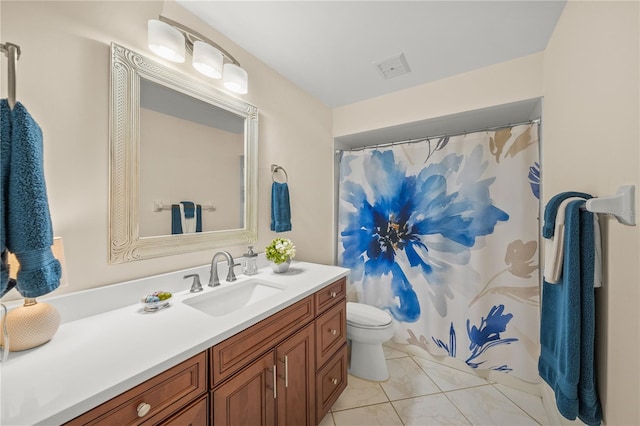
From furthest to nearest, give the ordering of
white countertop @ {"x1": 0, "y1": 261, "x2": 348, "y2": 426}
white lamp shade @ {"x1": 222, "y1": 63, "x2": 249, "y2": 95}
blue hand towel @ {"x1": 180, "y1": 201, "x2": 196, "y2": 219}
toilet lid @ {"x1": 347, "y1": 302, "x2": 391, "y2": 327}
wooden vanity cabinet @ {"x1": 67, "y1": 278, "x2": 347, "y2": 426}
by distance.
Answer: toilet lid @ {"x1": 347, "y1": 302, "x2": 391, "y2": 327}, white lamp shade @ {"x1": 222, "y1": 63, "x2": 249, "y2": 95}, blue hand towel @ {"x1": 180, "y1": 201, "x2": 196, "y2": 219}, wooden vanity cabinet @ {"x1": 67, "y1": 278, "x2": 347, "y2": 426}, white countertop @ {"x1": 0, "y1": 261, "x2": 348, "y2": 426}

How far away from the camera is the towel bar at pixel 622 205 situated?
0.69m

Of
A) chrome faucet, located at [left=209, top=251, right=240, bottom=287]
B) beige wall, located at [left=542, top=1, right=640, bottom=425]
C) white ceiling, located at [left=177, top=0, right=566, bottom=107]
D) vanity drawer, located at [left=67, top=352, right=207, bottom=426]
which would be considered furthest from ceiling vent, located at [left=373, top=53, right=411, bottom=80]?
vanity drawer, located at [left=67, top=352, right=207, bottom=426]

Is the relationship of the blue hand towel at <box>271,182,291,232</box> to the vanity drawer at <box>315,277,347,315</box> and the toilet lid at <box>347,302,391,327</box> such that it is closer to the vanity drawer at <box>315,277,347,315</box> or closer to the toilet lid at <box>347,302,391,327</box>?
the vanity drawer at <box>315,277,347,315</box>

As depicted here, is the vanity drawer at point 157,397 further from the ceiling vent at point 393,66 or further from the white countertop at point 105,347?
the ceiling vent at point 393,66

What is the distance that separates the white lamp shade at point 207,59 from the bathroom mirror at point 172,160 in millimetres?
84

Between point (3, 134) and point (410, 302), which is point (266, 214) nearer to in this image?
point (3, 134)

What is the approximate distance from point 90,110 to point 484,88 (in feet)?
7.59

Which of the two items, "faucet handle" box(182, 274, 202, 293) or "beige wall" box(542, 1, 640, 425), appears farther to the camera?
"faucet handle" box(182, 274, 202, 293)

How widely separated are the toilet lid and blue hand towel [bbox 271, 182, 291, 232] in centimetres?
86

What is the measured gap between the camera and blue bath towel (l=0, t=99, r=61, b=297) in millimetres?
611

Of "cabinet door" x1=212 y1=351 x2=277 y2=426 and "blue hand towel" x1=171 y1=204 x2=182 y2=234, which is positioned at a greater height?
"blue hand towel" x1=171 y1=204 x2=182 y2=234

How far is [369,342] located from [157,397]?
4.78 ft

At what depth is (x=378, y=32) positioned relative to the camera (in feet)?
4.67

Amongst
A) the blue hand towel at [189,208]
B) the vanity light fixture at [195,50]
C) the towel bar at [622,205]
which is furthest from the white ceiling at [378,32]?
the towel bar at [622,205]
